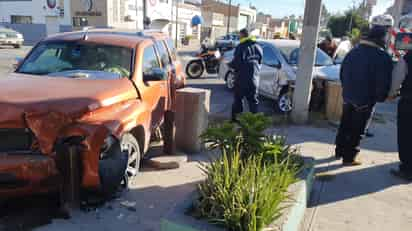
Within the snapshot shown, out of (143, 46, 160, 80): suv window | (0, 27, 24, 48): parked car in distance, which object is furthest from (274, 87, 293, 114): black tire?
(0, 27, 24, 48): parked car in distance

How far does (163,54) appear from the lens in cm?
576

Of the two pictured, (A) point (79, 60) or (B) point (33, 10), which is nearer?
(A) point (79, 60)

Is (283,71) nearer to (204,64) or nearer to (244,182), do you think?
(244,182)

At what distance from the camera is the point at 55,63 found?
4.48m

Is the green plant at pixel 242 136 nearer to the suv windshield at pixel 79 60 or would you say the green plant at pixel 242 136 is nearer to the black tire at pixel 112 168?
the black tire at pixel 112 168

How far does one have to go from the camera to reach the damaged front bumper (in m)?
3.04

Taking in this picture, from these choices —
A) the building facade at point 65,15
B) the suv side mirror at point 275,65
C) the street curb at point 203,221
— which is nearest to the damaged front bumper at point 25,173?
the street curb at point 203,221

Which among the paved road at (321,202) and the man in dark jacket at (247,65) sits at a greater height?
the man in dark jacket at (247,65)

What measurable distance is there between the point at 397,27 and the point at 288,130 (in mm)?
8720

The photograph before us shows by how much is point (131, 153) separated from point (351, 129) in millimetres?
3041

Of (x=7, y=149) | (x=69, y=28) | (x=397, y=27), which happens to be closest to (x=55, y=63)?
(x=7, y=149)

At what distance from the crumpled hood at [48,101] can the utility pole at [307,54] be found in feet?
13.5

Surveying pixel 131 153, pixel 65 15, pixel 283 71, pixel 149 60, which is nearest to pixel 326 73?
pixel 283 71

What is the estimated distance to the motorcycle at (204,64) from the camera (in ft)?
45.8
